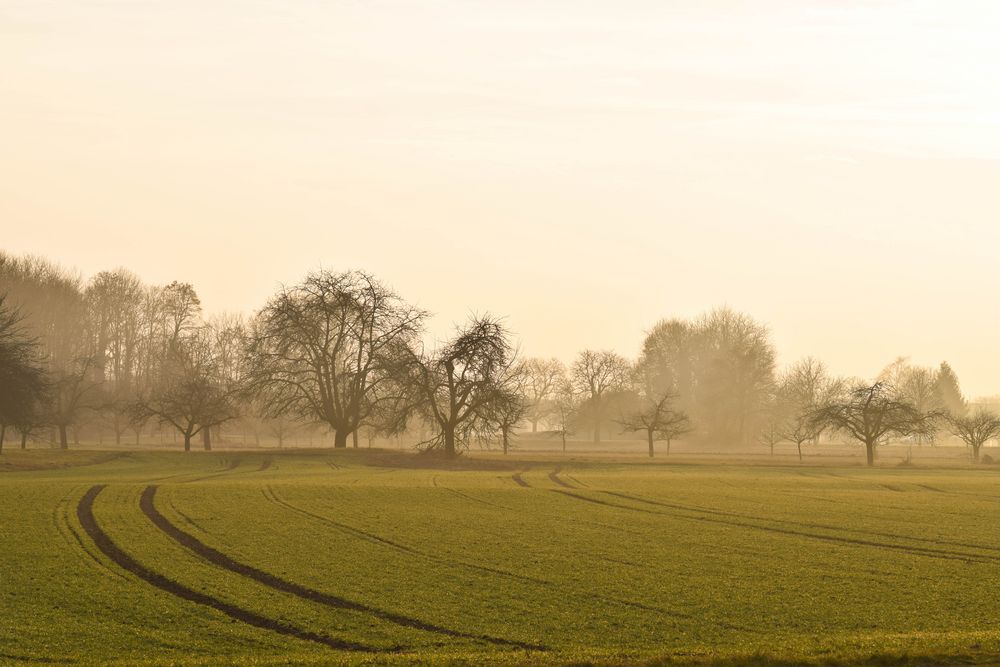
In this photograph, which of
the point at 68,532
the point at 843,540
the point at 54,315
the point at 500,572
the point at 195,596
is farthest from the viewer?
the point at 54,315

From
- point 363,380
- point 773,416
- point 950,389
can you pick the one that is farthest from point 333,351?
point 950,389

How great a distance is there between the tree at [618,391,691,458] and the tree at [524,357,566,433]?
32.7 meters

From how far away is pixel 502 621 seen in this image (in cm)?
2217

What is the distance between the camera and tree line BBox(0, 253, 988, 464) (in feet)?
256

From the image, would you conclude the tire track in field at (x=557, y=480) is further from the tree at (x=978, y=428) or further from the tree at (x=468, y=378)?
the tree at (x=978, y=428)

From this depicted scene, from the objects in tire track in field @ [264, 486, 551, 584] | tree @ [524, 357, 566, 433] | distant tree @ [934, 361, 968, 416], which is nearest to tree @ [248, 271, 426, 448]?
tire track in field @ [264, 486, 551, 584]

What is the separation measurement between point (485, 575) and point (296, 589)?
5429 mm

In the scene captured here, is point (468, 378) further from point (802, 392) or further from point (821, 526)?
point (802, 392)

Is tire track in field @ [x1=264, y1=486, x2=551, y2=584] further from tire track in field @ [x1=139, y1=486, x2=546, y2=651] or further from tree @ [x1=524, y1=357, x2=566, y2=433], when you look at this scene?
tree @ [x1=524, y1=357, x2=566, y2=433]

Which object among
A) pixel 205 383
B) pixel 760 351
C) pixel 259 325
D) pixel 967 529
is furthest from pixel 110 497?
pixel 760 351

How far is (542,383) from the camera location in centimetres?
17625

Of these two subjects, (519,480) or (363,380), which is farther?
(363,380)

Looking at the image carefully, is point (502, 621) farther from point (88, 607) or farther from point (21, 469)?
point (21, 469)

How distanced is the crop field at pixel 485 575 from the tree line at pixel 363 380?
28.7 m
